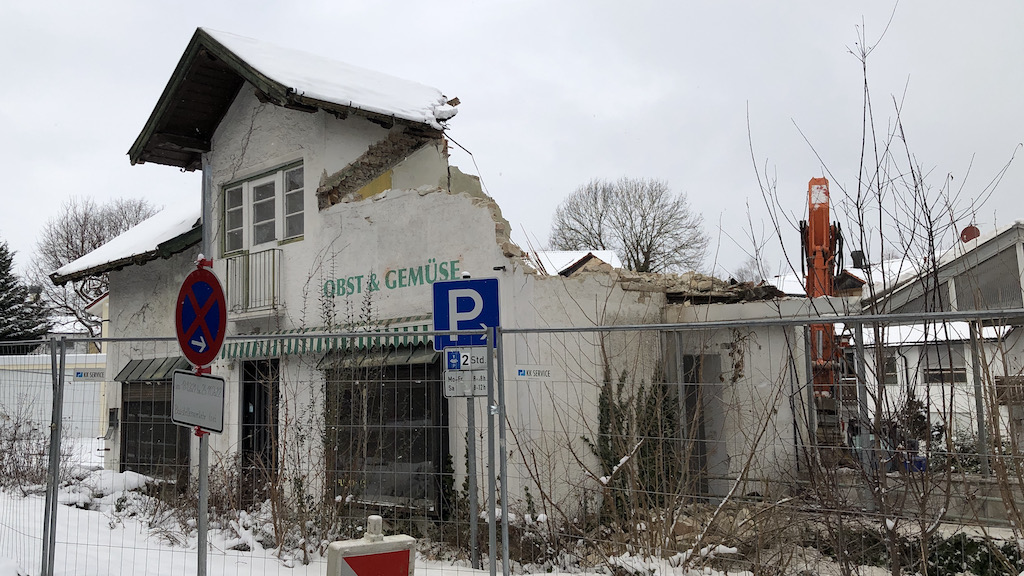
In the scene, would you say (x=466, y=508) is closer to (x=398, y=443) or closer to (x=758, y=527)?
(x=398, y=443)

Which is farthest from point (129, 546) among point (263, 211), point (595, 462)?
point (263, 211)

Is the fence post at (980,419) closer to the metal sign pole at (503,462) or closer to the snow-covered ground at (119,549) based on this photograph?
the snow-covered ground at (119,549)

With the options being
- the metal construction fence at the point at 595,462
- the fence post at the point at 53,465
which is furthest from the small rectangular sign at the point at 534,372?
the fence post at the point at 53,465

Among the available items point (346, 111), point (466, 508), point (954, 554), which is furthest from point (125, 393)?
point (954, 554)

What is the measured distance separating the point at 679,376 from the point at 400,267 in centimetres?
600

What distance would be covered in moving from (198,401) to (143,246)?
425 inches

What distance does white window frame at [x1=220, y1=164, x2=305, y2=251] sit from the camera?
1260 cm

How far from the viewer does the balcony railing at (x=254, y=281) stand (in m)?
12.4

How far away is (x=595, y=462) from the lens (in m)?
7.31

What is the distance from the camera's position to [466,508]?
815 centimetres

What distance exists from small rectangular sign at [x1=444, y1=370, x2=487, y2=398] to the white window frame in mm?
7037

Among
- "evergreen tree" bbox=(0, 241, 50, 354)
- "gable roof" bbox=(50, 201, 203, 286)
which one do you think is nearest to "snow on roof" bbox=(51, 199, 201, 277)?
"gable roof" bbox=(50, 201, 203, 286)

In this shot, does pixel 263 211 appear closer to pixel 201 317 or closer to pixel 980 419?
pixel 201 317

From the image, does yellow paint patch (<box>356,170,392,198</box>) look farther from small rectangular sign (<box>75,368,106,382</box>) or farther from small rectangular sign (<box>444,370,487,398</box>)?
small rectangular sign (<box>444,370,487,398</box>)
